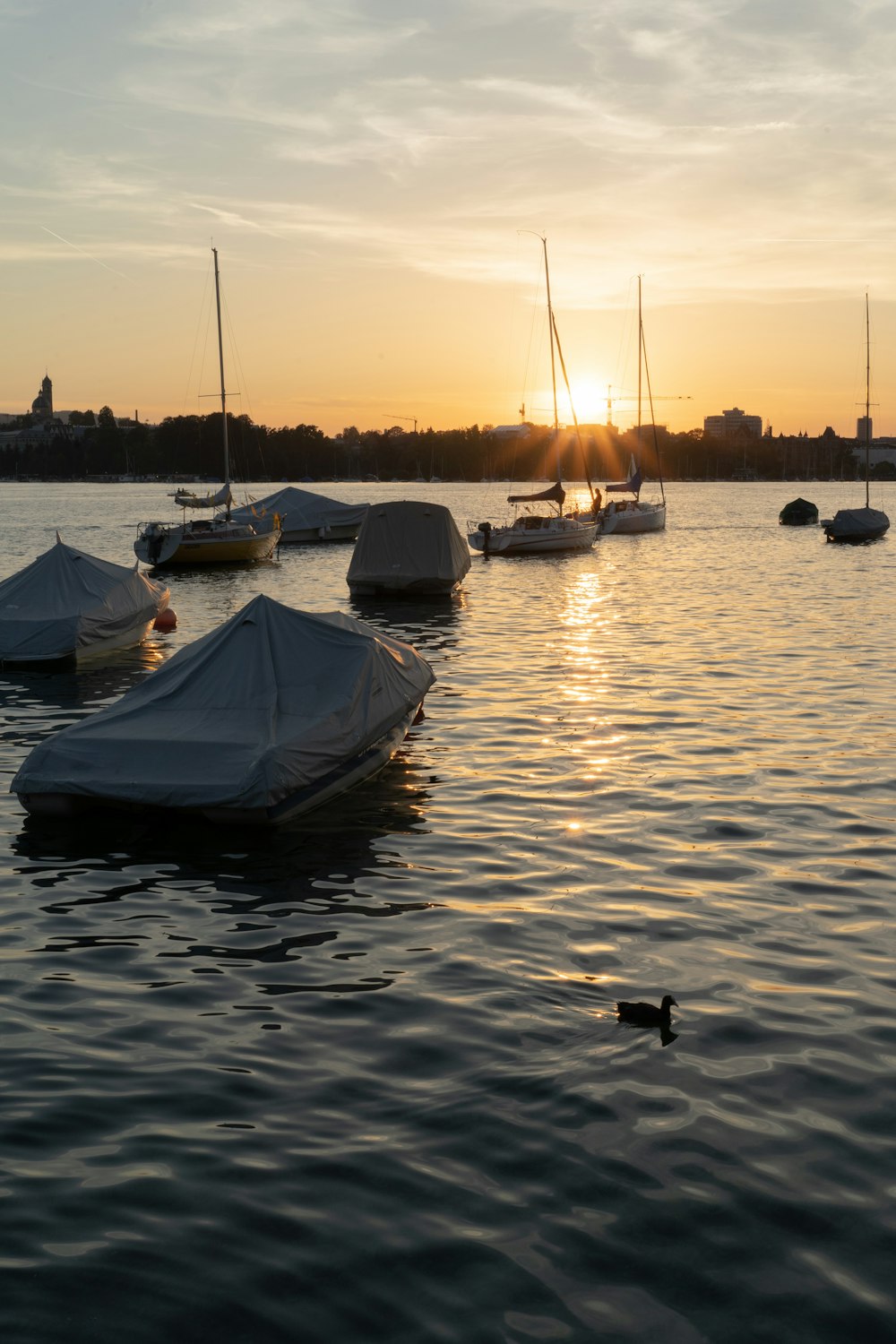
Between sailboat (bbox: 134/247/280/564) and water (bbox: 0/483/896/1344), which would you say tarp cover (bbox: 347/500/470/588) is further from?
water (bbox: 0/483/896/1344)

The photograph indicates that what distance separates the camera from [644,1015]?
8773 millimetres

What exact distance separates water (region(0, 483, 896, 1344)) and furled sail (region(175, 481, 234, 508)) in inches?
1828

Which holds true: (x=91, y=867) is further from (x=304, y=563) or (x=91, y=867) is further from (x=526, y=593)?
(x=304, y=563)

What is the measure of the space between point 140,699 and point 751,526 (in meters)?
91.0

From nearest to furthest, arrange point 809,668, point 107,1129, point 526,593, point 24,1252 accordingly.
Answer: point 24,1252, point 107,1129, point 809,668, point 526,593

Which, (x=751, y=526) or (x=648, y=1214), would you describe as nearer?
(x=648, y=1214)

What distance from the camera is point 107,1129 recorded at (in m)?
7.51

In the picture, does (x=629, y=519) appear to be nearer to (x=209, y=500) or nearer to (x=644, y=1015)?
(x=209, y=500)

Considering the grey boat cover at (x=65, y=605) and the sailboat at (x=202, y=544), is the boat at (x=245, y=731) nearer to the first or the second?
the grey boat cover at (x=65, y=605)

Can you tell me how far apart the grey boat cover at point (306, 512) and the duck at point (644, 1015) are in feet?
215

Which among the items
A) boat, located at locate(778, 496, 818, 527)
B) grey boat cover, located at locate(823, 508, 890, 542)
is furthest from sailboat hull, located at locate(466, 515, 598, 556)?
boat, located at locate(778, 496, 818, 527)

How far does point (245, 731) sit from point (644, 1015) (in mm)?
6887

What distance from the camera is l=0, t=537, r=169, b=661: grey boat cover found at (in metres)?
26.7

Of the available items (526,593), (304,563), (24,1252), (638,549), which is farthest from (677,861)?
(638,549)
